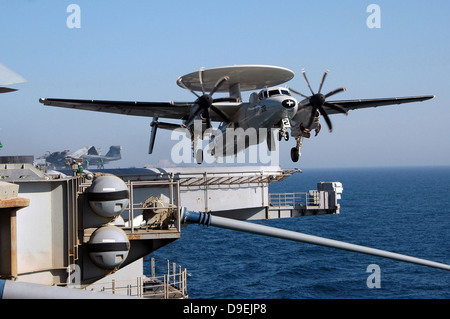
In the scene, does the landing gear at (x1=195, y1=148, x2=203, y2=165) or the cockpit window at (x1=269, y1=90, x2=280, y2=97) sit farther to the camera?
the landing gear at (x1=195, y1=148, x2=203, y2=165)

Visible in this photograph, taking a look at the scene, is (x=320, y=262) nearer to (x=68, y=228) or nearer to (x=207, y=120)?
(x=207, y=120)

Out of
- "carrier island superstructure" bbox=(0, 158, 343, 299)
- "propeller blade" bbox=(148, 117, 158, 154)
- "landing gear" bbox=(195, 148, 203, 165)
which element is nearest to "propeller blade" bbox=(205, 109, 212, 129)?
"landing gear" bbox=(195, 148, 203, 165)

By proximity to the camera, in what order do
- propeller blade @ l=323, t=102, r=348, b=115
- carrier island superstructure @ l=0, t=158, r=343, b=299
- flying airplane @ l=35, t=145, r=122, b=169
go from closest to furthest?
carrier island superstructure @ l=0, t=158, r=343, b=299
propeller blade @ l=323, t=102, r=348, b=115
flying airplane @ l=35, t=145, r=122, b=169

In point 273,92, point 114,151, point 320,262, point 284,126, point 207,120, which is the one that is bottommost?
point 320,262

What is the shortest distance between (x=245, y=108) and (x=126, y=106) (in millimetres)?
8783

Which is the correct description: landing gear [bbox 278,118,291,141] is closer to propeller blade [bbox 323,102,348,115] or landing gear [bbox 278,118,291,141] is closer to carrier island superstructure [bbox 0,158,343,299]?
propeller blade [bbox 323,102,348,115]

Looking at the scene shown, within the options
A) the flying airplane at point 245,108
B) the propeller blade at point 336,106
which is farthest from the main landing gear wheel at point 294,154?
the propeller blade at point 336,106

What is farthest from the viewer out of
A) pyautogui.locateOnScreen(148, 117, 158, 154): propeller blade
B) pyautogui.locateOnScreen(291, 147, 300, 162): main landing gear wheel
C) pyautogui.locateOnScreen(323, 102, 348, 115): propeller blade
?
pyautogui.locateOnScreen(148, 117, 158, 154): propeller blade

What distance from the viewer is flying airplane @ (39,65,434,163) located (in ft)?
99.3

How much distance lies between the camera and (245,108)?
3275cm

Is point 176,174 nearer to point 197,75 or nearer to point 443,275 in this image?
point 197,75

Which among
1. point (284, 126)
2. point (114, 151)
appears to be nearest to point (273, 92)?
point (284, 126)
